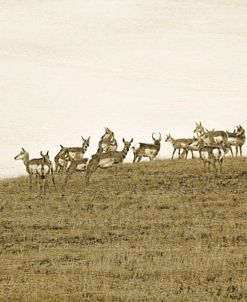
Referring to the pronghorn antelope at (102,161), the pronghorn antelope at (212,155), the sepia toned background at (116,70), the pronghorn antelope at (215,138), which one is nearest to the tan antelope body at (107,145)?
the pronghorn antelope at (215,138)

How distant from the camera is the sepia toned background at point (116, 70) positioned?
53000 mm

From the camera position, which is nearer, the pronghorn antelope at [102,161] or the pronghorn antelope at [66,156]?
the pronghorn antelope at [102,161]

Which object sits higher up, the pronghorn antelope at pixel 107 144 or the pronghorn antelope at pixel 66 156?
the pronghorn antelope at pixel 107 144

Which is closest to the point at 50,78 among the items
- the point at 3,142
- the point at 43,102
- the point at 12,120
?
the point at 43,102

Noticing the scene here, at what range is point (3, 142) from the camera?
48781 millimetres

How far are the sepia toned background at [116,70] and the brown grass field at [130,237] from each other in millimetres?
12151

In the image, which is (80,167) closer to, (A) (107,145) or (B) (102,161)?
(B) (102,161)

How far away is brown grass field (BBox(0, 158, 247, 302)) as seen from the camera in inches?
643

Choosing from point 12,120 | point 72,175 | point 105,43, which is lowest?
point 72,175

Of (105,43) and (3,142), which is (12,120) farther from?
(105,43)

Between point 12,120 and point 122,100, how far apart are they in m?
8.77

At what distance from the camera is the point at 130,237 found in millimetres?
20766

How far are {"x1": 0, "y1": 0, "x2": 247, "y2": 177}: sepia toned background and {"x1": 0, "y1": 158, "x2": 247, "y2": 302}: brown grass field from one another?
39.9 feet

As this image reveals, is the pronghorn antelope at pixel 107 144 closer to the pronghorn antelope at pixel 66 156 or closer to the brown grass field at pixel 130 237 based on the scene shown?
the pronghorn antelope at pixel 66 156
